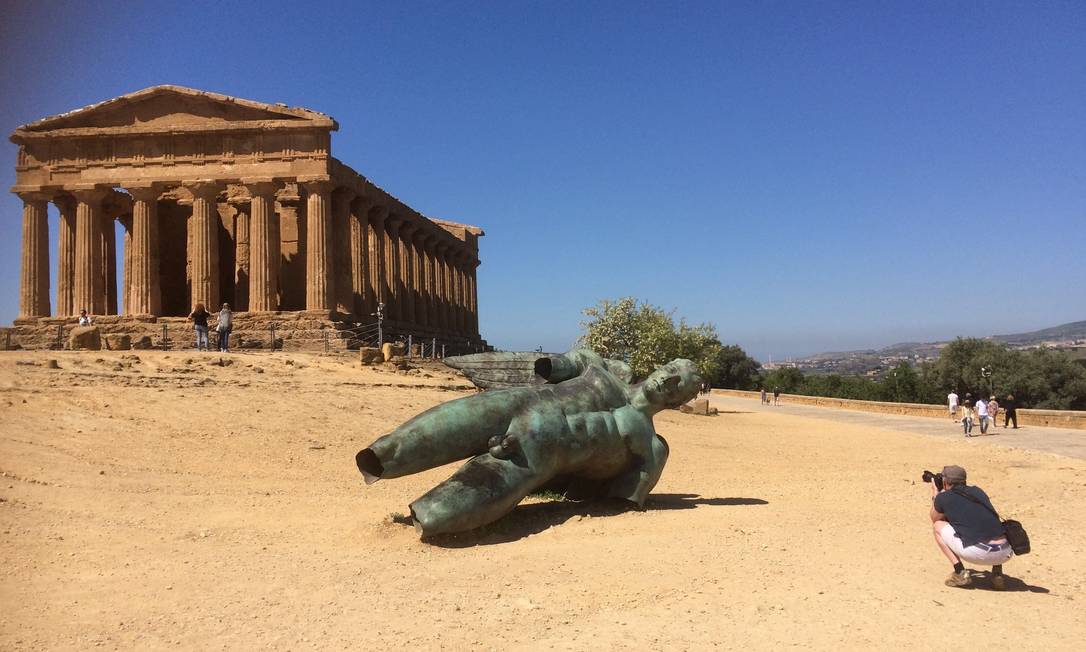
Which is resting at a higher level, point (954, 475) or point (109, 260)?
point (109, 260)

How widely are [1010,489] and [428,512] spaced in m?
8.98

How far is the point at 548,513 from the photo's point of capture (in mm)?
8211

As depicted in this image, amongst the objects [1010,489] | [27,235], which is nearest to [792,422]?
[1010,489]

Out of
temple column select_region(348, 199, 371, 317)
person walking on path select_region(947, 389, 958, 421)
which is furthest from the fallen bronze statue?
person walking on path select_region(947, 389, 958, 421)

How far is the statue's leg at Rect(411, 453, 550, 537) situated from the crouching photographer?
11.1 feet

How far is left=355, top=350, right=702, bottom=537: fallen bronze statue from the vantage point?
6957mm

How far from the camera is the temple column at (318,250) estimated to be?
29.5 m

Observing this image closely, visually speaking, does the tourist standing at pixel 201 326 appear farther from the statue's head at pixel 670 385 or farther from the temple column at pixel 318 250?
the statue's head at pixel 670 385

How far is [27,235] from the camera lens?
1196 inches

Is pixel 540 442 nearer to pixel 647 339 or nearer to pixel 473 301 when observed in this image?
pixel 647 339

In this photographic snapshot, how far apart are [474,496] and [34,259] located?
30175 mm

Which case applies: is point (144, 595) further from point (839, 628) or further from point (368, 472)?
point (839, 628)

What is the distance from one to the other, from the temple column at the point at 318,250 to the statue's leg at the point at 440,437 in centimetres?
2322

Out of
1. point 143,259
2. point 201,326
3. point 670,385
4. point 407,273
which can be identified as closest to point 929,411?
point 407,273
